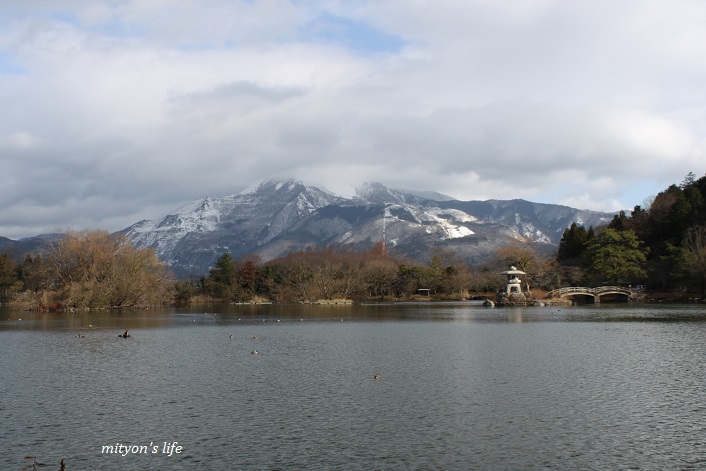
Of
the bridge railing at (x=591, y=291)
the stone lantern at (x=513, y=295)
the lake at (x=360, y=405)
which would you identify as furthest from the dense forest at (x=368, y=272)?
the lake at (x=360, y=405)

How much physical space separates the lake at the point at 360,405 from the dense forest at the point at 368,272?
52.1 meters

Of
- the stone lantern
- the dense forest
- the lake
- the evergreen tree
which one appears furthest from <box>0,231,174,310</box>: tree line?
the evergreen tree

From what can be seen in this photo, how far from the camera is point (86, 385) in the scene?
2578 centimetres

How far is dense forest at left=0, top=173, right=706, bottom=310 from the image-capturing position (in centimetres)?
8938

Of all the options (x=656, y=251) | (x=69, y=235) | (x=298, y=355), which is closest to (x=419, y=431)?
(x=298, y=355)

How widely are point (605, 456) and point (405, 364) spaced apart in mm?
15787

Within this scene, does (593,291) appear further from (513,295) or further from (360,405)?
(360,405)

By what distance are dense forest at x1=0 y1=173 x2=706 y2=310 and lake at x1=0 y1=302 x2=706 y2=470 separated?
52119 millimetres

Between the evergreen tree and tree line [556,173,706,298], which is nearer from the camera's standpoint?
tree line [556,173,706,298]

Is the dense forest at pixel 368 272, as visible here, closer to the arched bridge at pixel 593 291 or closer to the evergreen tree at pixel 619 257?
the evergreen tree at pixel 619 257

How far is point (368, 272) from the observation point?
13188 cm

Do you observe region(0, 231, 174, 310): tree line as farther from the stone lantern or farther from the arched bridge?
the arched bridge

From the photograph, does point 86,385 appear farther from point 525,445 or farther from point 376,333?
point 376,333

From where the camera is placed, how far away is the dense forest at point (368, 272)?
89.4 m
